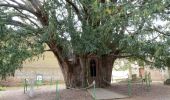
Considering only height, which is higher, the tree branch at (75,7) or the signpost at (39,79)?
the tree branch at (75,7)

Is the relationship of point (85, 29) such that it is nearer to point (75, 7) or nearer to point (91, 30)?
point (91, 30)

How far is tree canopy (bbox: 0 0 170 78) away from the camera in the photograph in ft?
47.1

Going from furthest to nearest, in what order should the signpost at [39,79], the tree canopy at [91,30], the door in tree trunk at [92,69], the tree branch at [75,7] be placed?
the signpost at [39,79], the door in tree trunk at [92,69], the tree branch at [75,7], the tree canopy at [91,30]

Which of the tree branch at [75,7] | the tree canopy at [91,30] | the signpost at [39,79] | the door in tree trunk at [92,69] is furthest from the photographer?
the signpost at [39,79]

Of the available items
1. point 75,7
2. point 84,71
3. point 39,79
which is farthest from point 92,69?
point 39,79

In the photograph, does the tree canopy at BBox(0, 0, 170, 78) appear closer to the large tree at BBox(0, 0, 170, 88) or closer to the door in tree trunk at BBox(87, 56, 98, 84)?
the large tree at BBox(0, 0, 170, 88)

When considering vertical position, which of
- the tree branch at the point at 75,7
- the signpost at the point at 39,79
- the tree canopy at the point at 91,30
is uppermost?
the tree branch at the point at 75,7

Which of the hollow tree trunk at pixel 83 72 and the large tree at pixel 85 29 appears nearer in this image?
the large tree at pixel 85 29

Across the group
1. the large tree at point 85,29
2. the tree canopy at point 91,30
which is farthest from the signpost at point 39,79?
the tree canopy at point 91,30

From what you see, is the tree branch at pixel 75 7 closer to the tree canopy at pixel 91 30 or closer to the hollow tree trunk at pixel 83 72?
the tree canopy at pixel 91 30

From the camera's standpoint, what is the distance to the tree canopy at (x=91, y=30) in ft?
47.1

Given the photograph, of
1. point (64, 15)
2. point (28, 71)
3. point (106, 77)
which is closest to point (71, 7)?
point (64, 15)

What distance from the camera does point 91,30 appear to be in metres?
16.9

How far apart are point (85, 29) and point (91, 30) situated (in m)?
0.32
